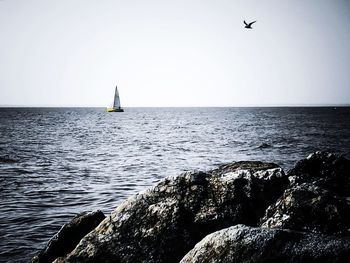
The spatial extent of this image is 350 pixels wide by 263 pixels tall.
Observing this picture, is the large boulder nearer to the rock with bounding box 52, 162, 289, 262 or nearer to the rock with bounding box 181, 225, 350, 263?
the rock with bounding box 52, 162, 289, 262

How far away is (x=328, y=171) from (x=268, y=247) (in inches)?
358

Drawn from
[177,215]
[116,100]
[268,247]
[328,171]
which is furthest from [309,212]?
[116,100]

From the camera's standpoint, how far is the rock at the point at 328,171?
39.5 ft

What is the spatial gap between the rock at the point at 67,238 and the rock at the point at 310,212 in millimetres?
3990

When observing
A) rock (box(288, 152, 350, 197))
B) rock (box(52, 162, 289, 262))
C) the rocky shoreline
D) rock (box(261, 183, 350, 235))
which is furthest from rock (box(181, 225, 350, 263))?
rock (box(288, 152, 350, 197))

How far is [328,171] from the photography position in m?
12.4

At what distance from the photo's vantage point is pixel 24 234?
33.3 feet

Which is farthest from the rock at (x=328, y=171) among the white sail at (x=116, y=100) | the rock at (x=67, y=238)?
the white sail at (x=116, y=100)

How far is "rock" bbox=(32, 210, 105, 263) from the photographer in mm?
7012

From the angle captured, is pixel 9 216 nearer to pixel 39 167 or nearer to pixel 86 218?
pixel 86 218

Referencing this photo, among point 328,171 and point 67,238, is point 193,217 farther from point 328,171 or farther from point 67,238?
point 328,171

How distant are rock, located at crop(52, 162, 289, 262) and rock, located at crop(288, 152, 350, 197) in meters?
5.59

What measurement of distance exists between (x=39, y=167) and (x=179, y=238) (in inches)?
743

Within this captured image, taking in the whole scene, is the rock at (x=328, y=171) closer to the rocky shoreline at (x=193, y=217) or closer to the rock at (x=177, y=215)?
the rocky shoreline at (x=193, y=217)
